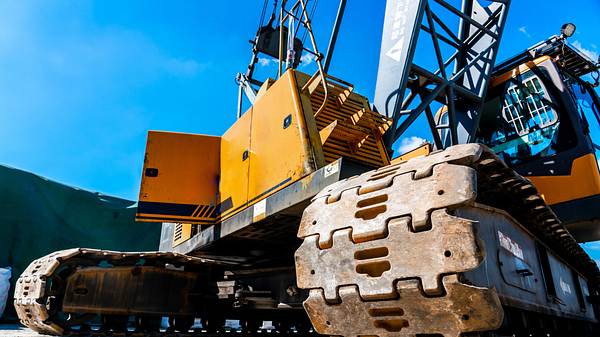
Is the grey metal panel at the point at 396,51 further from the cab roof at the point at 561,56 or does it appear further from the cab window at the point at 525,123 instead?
the cab roof at the point at 561,56

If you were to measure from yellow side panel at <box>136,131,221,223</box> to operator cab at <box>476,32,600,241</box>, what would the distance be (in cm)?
446

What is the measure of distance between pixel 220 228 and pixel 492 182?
2881 millimetres

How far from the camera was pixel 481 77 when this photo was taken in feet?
24.7

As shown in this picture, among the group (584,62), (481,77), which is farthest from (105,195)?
(584,62)

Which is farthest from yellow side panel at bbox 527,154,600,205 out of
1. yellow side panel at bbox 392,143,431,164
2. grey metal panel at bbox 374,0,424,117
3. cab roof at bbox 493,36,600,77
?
grey metal panel at bbox 374,0,424,117

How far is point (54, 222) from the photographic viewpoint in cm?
1157

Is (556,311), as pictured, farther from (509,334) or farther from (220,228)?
(220,228)

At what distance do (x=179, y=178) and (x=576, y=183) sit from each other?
16.8ft

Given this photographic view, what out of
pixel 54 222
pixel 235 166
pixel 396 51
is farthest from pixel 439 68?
pixel 54 222

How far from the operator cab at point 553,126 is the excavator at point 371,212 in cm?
3

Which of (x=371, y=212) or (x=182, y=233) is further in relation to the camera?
(x=182, y=233)

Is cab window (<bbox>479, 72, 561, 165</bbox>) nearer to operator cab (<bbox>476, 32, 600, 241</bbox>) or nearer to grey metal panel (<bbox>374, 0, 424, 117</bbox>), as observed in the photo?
operator cab (<bbox>476, 32, 600, 241</bbox>)

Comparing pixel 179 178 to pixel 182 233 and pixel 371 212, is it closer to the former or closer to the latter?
pixel 182 233

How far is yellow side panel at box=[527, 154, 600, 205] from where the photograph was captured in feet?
18.8
